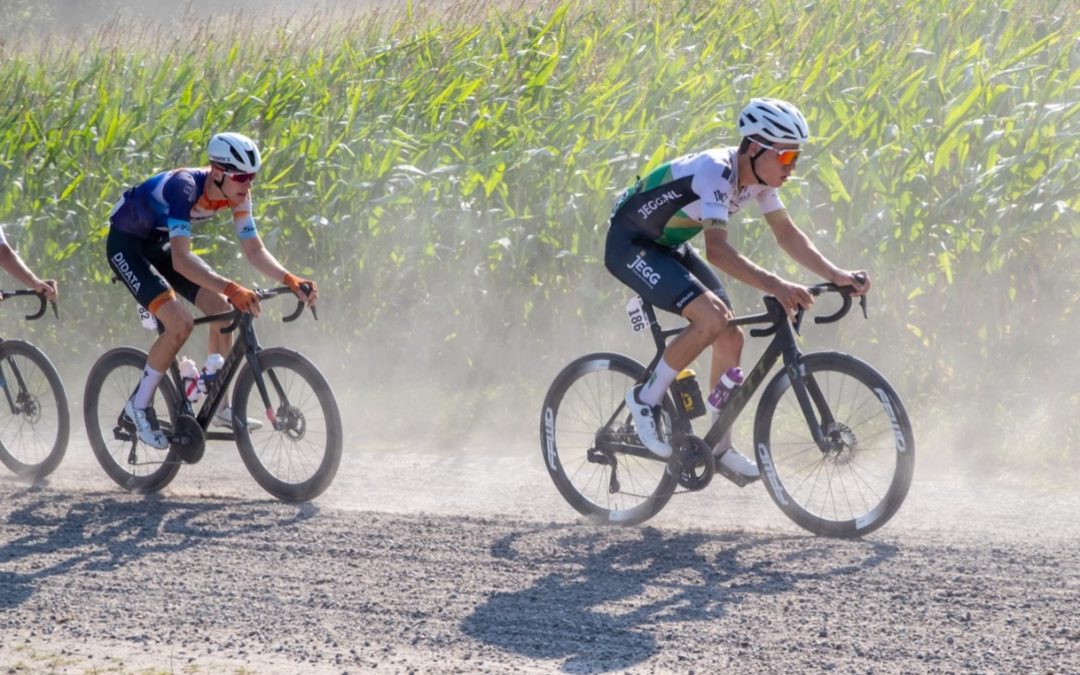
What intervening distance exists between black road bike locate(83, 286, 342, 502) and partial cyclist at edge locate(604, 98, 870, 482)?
74.0 inches

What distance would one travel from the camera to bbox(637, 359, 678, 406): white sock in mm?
7195

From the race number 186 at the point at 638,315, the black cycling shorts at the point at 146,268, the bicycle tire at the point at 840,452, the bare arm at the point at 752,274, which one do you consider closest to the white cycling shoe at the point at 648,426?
the race number 186 at the point at 638,315

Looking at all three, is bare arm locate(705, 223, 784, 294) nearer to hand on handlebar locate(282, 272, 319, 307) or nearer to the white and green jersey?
the white and green jersey

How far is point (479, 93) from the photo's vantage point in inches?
481

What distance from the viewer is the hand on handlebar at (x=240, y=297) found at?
308 inches

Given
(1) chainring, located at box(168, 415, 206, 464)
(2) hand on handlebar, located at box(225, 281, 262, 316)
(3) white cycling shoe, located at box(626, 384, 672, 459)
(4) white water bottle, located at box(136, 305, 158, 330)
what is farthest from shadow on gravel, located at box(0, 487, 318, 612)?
(3) white cycling shoe, located at box(626, 384, 672, 459)

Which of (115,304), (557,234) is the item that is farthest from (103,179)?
(557,234)

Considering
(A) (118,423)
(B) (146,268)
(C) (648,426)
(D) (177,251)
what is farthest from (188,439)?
(C) (648,426)

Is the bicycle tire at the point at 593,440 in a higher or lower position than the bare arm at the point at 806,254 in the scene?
lower

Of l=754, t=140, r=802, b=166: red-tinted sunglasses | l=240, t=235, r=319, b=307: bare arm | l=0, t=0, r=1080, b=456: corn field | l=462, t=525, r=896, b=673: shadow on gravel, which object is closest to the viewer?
l=462, t=525, r=896, b=673: shadow on gravel

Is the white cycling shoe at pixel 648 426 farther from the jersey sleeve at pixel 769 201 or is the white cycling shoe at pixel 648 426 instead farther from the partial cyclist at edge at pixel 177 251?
the partial cyclist at edge at pixel 177 251

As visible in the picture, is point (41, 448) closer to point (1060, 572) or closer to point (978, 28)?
point (1060, 572)

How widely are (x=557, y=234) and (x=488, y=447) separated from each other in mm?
2001

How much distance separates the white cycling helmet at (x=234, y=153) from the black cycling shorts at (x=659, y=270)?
85.6 inches
